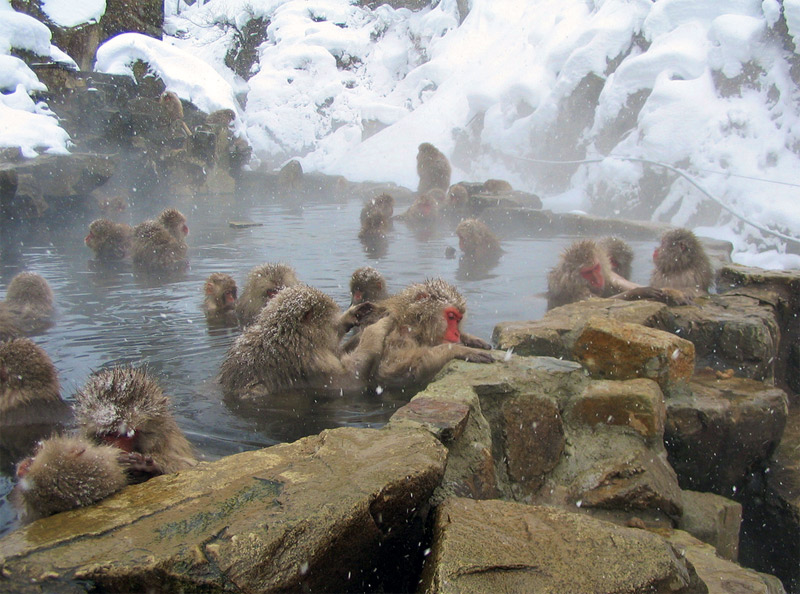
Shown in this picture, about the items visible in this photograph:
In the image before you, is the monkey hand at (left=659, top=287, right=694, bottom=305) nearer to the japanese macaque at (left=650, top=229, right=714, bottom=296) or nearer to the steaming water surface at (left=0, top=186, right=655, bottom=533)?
the japanese macaque at (left=650, top=229, right=714, bottom=296)

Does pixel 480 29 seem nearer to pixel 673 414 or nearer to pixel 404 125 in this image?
pixel 404 125

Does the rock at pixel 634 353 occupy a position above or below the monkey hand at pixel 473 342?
above

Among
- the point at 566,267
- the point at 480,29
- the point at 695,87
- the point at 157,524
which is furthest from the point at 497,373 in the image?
the point at 480,29

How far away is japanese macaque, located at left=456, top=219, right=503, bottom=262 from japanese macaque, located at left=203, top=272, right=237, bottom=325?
3377 millimetres

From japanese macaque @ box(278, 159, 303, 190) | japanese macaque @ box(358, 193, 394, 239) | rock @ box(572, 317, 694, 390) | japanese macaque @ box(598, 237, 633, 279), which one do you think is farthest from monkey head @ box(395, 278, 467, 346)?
japanese macaque @ box(278, 159, 303, 190)

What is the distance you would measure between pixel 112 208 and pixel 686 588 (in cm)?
1070

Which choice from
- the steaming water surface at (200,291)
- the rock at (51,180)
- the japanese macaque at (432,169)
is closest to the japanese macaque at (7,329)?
the steaming water surface at (200,291)

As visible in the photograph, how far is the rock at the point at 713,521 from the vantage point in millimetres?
2352

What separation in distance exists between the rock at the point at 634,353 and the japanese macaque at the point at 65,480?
2.04m

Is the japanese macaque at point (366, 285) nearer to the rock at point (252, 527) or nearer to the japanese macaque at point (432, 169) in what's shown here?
the rock at point (252, 527)

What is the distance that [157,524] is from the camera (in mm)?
1471

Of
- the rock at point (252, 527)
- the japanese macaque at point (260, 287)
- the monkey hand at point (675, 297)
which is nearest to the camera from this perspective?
the rock at point (252, 527)

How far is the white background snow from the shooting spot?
914 centimetres

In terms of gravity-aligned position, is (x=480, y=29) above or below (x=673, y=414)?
above
